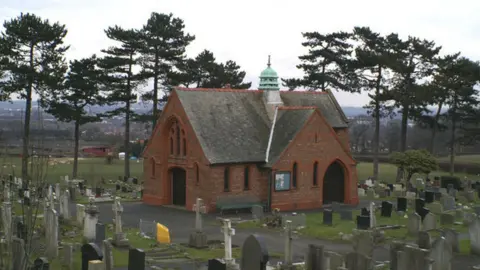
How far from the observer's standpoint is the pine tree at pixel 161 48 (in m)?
51.6

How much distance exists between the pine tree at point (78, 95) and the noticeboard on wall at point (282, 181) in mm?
21083

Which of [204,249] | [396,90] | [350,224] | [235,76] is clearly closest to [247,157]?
[350,224]

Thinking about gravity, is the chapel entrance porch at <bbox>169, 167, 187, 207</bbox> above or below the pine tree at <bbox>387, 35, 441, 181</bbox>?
below

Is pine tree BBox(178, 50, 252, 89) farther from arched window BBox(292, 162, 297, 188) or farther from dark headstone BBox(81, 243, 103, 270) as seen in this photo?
dark headstone BBox(81, 243, 103, 270)

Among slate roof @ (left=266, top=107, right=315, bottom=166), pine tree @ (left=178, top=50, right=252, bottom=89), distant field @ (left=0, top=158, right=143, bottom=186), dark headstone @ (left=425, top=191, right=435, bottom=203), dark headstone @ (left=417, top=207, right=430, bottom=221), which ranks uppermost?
pine tree @ (left=178, top=50, right=252, bottom=89)

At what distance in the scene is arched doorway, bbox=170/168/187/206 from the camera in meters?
36.2

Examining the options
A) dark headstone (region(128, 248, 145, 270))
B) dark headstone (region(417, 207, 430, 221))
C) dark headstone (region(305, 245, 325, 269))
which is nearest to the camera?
dark headstone (region(128, 248, 145, 270))

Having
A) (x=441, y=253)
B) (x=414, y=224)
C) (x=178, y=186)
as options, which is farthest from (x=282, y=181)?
(x=441, y=253)

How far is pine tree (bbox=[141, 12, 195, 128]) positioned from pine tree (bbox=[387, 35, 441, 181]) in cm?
1858

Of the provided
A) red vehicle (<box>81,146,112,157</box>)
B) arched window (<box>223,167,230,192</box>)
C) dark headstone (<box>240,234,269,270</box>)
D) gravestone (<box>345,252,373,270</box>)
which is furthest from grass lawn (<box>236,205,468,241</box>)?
red vehicle (<box>81,146,112,157</box>)

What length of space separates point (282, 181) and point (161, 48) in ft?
72.4

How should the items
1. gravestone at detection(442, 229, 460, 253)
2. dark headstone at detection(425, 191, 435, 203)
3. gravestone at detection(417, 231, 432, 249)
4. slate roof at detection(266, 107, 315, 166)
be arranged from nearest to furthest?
gravestone at detection(417, 231, 432, 249), gravestone at detection(442, 229, 460, 253), slate roof at detection(266, 107, 315, 166), dark headstone at detection(425, 191, 435, 203)

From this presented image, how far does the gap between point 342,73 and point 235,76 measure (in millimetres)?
12244

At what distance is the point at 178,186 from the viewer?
36625mm
